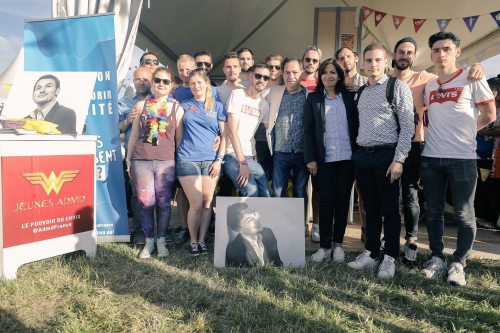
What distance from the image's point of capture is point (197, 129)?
2982mm

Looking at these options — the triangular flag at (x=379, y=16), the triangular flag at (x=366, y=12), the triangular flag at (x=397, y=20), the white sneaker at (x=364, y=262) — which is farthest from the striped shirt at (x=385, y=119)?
the triangular flag at (x=397, y=20)

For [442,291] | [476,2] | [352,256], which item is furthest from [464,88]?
[476,2]

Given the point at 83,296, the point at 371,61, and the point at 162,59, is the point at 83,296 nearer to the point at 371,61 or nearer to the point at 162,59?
the point at 371,61

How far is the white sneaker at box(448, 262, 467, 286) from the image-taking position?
243 centimetres

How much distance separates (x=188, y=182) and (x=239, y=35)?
6.45 meters

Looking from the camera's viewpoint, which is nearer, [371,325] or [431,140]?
[371,325]

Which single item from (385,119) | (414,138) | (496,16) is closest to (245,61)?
(385,119)

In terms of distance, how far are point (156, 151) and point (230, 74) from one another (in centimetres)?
106

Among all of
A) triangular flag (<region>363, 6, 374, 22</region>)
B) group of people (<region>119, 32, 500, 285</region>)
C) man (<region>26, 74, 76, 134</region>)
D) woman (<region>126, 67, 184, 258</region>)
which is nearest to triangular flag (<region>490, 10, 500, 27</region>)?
triangular flag (<region>363, 6, 374, 22</region>)

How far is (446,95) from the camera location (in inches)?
98.5

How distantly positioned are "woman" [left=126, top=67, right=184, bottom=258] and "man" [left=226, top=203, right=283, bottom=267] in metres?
0.68

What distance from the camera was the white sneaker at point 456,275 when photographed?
2434mm

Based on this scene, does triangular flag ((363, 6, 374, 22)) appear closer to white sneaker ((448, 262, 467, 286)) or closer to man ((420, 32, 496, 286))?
man ((420, 32, 496, 286))

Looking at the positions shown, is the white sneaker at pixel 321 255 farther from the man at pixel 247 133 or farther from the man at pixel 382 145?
the man at pixel 247 133
